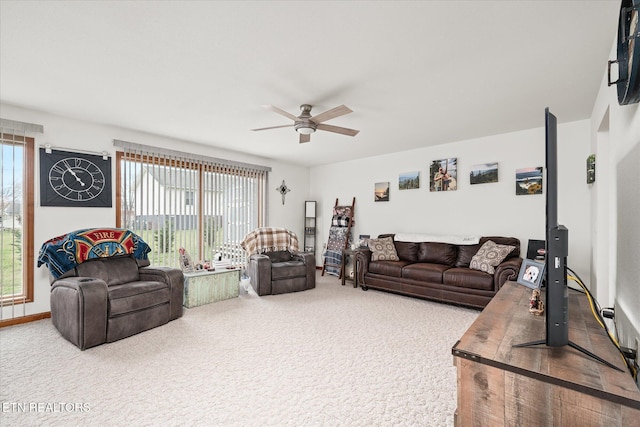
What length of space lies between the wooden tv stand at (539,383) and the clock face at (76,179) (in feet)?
15.1

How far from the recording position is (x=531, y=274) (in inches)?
90.1

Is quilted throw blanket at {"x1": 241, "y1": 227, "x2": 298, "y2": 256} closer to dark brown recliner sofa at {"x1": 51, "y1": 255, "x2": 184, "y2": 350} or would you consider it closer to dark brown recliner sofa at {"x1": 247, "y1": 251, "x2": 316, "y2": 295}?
dark brown recliner sofa at {"x1": 247, "y1": 251, "x2": 316, "y2": 295}

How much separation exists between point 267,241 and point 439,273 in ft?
9.24

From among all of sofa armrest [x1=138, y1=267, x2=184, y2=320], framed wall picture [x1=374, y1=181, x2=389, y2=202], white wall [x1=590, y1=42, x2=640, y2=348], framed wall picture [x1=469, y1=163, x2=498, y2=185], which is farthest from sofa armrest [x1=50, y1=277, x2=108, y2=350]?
framed wall picture [x1=469, y1=163, x2=498, y2=185]

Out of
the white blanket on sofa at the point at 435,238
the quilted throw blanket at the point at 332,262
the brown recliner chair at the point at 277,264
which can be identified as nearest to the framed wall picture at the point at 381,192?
the white blanket on sofa at the point at 435,238

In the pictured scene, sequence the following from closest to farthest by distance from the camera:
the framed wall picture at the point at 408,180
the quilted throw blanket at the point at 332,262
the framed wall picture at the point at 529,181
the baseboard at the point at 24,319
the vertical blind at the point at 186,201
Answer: the baseboard at the point at 24,319 → the framed wall picture at the point at 529,181 → the vertical blind at the point at 186,201 → the framed wall picture at the point at 408,180 → the quilted throw blanket at the point at 332,262

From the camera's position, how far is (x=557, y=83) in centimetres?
283

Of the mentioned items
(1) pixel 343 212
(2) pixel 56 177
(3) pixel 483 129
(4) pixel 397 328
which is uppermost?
(3) pixel 483 129

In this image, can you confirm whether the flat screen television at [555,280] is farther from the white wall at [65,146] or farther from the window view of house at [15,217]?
the window view of house at [15,217]

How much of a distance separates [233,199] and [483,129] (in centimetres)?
433

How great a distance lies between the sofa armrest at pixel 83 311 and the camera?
2750 millimetres

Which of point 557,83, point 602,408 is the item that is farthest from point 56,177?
point 557,83

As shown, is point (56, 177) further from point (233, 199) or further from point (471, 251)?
point (471, 251)

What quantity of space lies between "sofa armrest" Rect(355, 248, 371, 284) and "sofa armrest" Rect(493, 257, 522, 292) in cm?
191
